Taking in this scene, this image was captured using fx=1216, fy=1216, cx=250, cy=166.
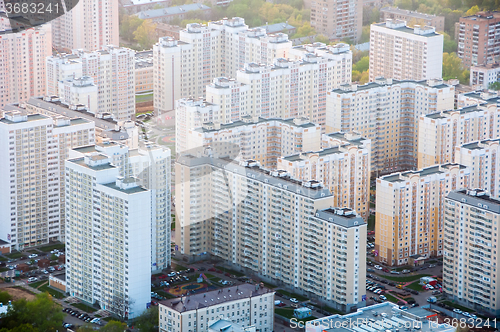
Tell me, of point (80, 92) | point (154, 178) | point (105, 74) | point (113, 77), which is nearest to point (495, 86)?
point (113, 77)

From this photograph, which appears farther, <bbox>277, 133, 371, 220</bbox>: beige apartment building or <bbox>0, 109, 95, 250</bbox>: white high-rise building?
<bbox>0, 109, 95, 250</bbox>: white high-rise building

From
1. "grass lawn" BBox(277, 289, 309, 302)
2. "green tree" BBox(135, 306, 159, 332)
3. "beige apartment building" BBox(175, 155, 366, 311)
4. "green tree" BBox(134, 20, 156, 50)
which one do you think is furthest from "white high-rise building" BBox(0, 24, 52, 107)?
"green tree" BBox(135, 306, 159, 332)

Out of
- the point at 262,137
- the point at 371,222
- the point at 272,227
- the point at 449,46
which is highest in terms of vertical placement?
the point at 449,46

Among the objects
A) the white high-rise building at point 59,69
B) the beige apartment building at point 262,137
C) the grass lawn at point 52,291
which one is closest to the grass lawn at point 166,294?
the grass lawn at point 52,291

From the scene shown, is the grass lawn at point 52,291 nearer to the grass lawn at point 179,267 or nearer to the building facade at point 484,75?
the grass lawn at point 179,267

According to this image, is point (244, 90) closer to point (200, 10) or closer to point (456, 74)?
point (456, 74)

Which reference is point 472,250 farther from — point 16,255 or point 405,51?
point 405,51

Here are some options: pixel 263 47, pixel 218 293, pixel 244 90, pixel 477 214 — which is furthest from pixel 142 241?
pixel 263 47

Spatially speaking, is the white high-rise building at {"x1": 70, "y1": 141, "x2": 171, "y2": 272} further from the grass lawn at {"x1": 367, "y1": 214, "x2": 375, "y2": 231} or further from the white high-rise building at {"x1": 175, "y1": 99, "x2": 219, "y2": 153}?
the grass lawn at {"x1": 367, "y1": 214, "x2": 375, "y2": 231}
